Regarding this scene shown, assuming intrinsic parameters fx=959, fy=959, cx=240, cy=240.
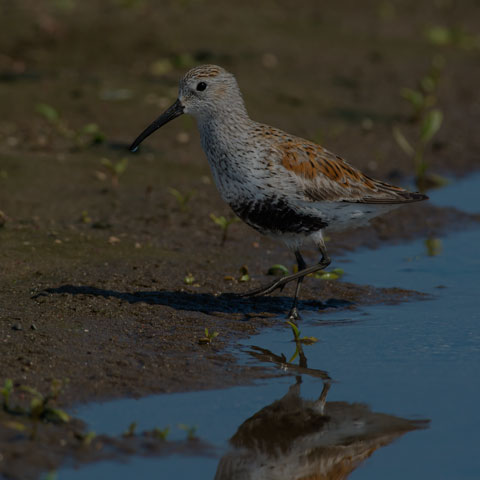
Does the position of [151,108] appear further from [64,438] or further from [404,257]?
[64,438]

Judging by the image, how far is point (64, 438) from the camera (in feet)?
20.9

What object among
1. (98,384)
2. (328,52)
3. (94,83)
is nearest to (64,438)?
(98,384)

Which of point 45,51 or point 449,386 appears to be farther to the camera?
point 45,51

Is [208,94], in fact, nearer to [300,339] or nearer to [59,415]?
[300,339]

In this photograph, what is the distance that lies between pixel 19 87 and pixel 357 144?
18.0 ft

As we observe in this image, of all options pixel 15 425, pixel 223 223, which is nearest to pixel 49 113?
pixel 223 223

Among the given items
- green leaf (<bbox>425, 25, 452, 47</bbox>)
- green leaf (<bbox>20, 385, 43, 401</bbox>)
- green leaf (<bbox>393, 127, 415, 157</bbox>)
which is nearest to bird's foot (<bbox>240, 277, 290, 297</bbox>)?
green leaf (<bbox>20, 385, 43, 401</bbox>)

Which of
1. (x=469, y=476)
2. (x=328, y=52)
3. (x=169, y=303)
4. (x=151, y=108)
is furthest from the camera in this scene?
(x=328, y=52)

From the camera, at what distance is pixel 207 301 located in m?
9.55

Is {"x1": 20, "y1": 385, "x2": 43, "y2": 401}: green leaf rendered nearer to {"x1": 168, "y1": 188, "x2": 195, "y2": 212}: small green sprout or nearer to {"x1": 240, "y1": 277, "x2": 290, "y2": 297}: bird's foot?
{"x1": 240, "y1": 277, "x2": 290, "y2": 297}: bird's foot

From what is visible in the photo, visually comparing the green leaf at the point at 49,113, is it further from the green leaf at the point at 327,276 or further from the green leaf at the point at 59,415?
the green leaf at the point at 59,415

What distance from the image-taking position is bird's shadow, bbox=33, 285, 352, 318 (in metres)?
9.28

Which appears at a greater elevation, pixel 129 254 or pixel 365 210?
pixel 365 210

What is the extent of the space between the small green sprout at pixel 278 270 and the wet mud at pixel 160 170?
18 centimetres
